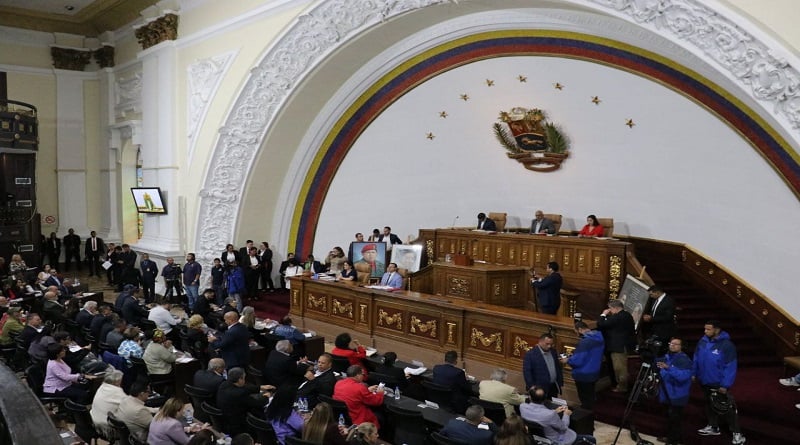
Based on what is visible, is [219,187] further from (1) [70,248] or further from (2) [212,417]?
(2) [212,417]

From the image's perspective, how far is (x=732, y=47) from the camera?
7070 mm

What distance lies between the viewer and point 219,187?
47.7 feet

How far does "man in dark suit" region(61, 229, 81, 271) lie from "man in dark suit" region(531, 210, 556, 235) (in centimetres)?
1363

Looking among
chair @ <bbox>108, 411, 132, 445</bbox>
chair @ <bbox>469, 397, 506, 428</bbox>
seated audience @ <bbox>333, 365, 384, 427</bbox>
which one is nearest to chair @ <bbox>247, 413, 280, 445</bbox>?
seated audience @ <bbox>333, 365, 384, 427</bbox>

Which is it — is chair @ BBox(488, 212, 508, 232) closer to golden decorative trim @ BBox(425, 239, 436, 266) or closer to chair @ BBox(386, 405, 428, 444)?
golden decorative trim @ BBox(425, 239, 436, 266)

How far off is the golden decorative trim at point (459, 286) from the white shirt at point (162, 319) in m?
4.63

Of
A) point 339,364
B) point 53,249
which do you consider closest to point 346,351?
point 339,364

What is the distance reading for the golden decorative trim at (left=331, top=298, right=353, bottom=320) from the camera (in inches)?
422

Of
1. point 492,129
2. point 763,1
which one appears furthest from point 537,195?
point 763,1

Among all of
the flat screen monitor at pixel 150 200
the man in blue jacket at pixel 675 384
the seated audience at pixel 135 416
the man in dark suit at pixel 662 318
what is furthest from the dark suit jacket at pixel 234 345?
the flat screen monitor at pixel 150 200

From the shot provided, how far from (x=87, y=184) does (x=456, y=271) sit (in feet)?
45.5

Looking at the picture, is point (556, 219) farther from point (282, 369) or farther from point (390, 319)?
point (282, 369)

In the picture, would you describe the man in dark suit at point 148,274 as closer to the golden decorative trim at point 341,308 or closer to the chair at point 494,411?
the golden decorative trim at point 341,308

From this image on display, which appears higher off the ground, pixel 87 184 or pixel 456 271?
pixel 87 184
